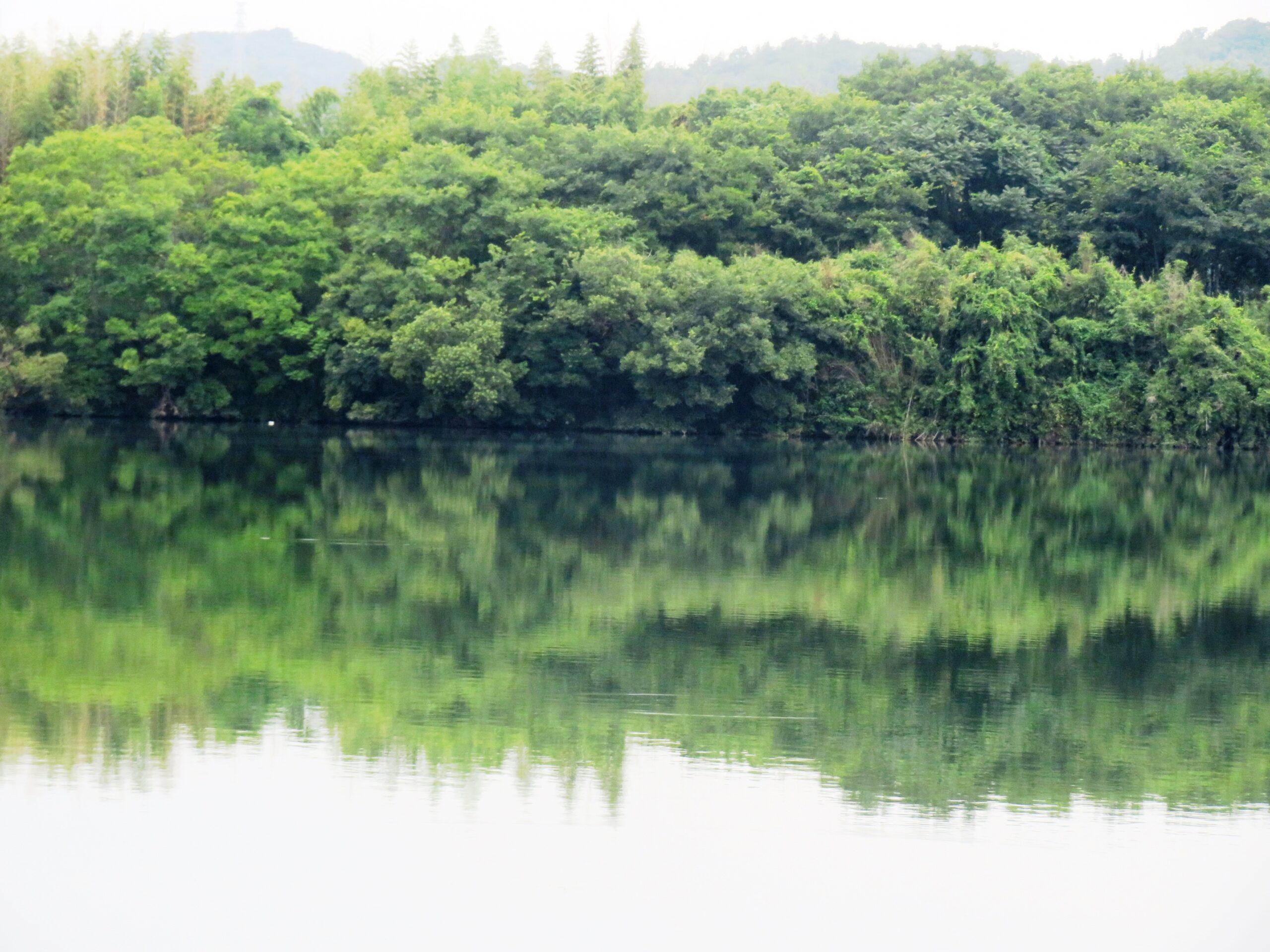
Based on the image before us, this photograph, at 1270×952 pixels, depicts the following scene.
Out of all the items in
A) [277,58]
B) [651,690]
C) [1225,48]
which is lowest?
[651,690]

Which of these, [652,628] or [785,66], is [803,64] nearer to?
[785,66]

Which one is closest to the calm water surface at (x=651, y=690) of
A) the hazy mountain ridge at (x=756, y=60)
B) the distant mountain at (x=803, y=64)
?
the hazy mountain ridge at (x=756, y=60)

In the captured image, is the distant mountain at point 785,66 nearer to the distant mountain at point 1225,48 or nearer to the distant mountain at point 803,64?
the distant mountain at point 803,64

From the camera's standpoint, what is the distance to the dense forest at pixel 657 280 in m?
39.4

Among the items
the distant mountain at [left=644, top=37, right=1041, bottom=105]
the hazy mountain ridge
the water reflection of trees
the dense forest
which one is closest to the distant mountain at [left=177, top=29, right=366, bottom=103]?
the hazy mountain ridge

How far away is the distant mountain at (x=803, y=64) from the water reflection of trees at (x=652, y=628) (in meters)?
97.3

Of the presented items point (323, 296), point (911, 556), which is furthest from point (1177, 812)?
point (323, 296)

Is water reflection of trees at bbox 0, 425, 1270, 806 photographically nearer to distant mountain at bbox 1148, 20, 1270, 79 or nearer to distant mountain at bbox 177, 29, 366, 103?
distant mountain at bbox 1148, 20, 1270, 79

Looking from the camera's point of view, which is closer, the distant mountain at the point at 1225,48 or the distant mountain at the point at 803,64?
the distant mountain at the point at 1225,48

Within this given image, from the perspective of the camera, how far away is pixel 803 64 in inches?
5162

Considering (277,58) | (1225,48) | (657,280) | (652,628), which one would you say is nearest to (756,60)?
(1225,48)

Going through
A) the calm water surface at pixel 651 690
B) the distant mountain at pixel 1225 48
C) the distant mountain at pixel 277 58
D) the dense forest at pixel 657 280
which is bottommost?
the calm water surface at pixel 651 690

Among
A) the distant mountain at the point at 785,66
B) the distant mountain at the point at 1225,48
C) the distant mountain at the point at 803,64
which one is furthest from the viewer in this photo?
the distant mountain at the point at 785,66

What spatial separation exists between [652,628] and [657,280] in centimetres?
2880
